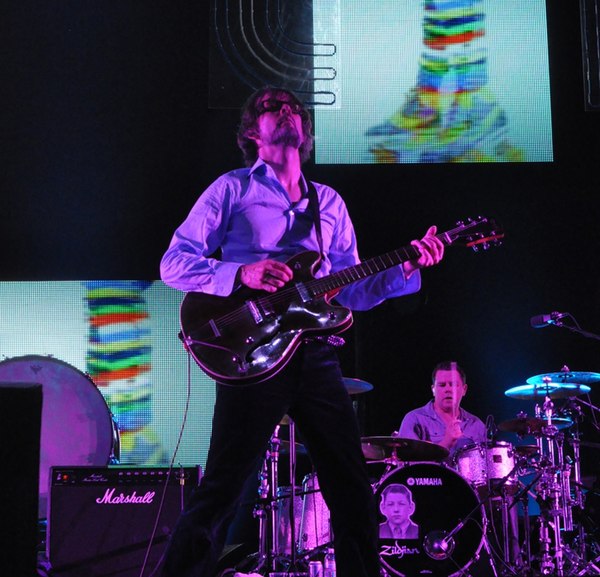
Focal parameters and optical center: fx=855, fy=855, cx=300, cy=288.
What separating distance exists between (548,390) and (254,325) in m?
3.59

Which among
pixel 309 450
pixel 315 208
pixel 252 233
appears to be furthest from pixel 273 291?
pixel 309 450

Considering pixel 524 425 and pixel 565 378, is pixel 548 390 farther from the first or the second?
pixel 524 425

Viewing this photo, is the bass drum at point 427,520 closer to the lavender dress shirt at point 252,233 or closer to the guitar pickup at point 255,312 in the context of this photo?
the lavender dress shirt at point 252,233

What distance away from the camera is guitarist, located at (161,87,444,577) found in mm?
3059

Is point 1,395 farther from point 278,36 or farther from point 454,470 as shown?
point 278,36

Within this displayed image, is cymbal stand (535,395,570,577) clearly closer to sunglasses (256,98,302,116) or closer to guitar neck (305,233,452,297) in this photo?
guitar neck (305,233,452,297)

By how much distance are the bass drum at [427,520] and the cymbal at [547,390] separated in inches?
43.5

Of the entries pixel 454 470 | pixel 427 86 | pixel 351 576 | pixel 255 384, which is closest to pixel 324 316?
pixel 255 384

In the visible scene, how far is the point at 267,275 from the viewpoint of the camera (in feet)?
10.6

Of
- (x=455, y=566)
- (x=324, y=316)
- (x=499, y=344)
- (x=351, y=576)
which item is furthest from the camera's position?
(x=499, y=344)

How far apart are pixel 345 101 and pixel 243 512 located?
11.0ft

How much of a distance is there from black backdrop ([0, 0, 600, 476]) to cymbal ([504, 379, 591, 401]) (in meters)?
0.58

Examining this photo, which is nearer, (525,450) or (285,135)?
(285,135)

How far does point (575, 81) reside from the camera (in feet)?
23.6
